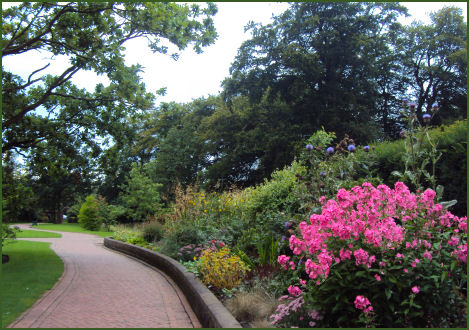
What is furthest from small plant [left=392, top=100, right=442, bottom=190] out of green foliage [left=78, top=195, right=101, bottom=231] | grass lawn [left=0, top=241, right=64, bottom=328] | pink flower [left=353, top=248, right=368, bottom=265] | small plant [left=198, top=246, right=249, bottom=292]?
green foliage [left=78, top=195, right=101, bottom=231]

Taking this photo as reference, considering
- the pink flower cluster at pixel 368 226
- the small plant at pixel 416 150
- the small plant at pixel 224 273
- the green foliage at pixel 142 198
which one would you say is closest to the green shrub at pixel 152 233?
the small plant at pixel 224 273

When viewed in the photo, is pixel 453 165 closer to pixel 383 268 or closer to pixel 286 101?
pixel 383 268

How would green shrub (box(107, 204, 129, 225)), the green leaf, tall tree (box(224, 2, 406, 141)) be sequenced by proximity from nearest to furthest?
1. the green leaf
2. tall tree (box(224, 2, 406, 141))
3. green shrub (box(107, 204, 129, 225))

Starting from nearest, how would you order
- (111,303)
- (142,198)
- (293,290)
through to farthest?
(293,290), (111,303), (142,198)

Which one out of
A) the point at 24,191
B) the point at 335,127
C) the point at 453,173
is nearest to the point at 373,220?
the point at 453,173

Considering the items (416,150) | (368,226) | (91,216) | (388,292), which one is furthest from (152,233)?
(91,216)

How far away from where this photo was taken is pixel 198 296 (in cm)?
583

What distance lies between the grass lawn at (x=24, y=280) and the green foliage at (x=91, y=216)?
21137 mm

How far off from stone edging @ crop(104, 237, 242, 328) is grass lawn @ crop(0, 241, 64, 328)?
246 centimetres

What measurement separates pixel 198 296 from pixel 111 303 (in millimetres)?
1632

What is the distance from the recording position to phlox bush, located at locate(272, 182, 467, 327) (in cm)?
352

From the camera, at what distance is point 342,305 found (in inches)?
145

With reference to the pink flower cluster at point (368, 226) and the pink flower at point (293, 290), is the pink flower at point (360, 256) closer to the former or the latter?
the pink flower cluster at point (368, 226)

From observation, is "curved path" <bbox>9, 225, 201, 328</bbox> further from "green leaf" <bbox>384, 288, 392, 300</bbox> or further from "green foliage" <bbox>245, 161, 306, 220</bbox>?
"green leaf" <bbox>384, 288, 392, 300</bbox>
